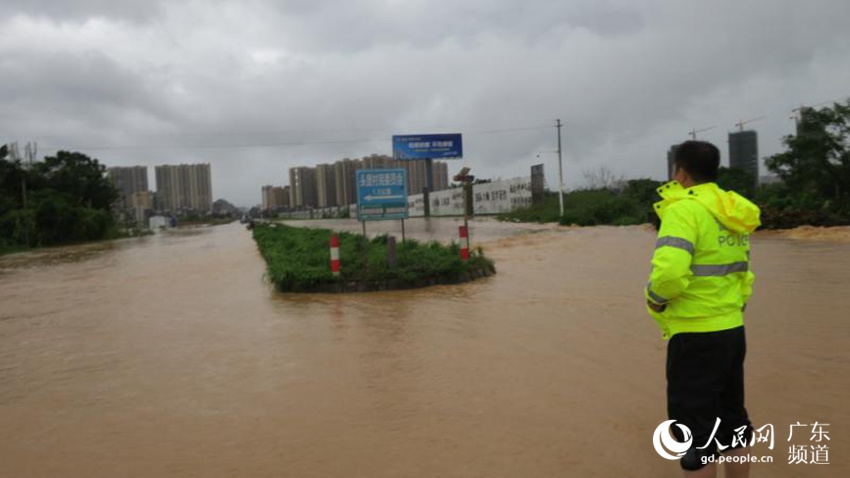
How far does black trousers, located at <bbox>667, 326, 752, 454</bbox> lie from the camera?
2680mm

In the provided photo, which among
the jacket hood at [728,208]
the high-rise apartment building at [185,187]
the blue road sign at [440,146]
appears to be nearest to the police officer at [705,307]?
the jacket hood at [728,208]

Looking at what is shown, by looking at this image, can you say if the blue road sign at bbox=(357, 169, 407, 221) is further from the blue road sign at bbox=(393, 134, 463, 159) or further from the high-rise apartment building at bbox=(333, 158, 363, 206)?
the high-rise apartment building at bbox=(333, 158, 363, 206)

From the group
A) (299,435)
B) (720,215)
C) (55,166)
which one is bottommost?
(299,435)

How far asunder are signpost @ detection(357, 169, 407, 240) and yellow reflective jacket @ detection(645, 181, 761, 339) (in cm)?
1008

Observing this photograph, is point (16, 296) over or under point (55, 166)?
under

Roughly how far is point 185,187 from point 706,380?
155 metres

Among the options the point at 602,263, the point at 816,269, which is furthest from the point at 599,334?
the point at 602,263

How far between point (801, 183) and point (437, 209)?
170ft

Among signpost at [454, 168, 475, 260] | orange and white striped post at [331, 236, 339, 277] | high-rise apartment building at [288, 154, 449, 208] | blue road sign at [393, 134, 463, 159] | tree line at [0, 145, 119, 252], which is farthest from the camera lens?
high-rise apartment building at [288, 154, 449, 208]

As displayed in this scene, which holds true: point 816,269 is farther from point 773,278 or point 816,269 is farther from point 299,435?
point 299,435

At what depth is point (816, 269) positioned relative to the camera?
446 inches

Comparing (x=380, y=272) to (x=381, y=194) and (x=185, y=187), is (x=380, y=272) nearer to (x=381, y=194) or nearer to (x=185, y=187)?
(x=381, y=194)

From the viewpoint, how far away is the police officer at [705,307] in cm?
264

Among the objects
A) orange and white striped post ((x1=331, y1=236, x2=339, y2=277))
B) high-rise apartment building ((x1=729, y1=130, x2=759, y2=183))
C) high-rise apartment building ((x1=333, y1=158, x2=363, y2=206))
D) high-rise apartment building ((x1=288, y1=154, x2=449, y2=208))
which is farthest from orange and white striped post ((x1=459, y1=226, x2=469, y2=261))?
high-rise apartment building ((x1=333, y1=158, x2=363, y2=206))
